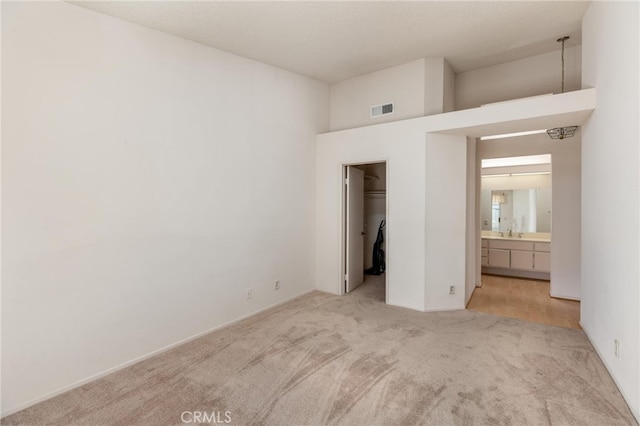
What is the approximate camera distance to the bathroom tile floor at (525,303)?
12.5 feet

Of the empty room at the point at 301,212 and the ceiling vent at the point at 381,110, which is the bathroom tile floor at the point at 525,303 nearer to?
the empty room at the point at 301,212

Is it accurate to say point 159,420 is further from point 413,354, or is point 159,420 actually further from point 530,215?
point 530,215

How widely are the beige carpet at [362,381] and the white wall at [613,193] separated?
382 mm

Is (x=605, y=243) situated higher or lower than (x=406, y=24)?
lower

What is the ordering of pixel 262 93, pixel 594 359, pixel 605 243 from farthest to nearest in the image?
1. pixel 262 93
2. pixel 594 359
3. pixel 605 243


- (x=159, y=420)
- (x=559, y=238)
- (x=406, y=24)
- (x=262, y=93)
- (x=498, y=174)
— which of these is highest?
(x=406, y=24)

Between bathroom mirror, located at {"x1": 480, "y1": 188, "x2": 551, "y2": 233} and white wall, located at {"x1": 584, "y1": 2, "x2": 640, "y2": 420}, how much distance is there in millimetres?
3322

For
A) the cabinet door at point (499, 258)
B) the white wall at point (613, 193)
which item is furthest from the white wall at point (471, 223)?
the white wall at point (613, 193)

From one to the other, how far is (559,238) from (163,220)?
5.42m

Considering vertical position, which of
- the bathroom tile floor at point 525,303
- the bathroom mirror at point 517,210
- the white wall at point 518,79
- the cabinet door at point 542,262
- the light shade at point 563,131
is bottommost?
the bathroom tile floor at point 525,303

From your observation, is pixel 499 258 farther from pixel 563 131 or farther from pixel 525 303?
pixel 563 131

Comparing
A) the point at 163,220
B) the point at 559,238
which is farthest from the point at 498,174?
the point at 163,220

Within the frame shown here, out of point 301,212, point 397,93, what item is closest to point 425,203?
point 397,93

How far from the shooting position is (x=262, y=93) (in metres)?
3.96
